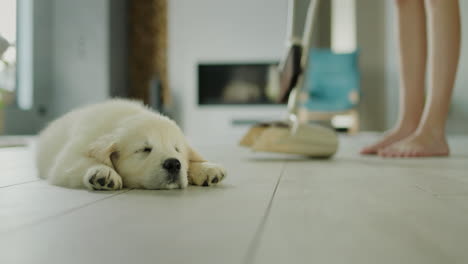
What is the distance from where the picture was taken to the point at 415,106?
2068 millimetres

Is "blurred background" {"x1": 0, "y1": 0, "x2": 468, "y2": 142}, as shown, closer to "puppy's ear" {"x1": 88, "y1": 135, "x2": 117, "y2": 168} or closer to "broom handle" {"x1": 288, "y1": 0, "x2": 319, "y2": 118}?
"broom handle" {"x1": 288, "y1": 0, "x2": 319, "y2": 118}

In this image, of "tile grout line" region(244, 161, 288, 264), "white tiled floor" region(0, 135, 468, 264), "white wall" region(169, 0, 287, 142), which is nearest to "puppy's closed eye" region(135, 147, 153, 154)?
"white tiled floor" region(0, 135, 468, 264)

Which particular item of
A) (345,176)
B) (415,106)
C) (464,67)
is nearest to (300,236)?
(345,176)

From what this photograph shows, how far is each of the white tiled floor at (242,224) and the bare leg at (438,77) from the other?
854 millimetres

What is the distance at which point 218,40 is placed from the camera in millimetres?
6930

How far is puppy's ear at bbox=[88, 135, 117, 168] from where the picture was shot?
950 mm

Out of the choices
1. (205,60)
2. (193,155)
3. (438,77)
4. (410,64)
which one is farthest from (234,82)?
(193,155)

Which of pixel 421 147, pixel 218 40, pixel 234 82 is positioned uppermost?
pixel 218 40

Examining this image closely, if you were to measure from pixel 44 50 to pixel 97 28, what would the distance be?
86 centimetres

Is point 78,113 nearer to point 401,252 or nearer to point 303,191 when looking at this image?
point 303,191

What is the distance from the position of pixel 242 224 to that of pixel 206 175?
451mm

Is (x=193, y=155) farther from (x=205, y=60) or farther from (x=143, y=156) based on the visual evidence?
(x=205, y=60)

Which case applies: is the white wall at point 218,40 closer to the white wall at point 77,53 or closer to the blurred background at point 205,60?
the blurred background at point 205,60

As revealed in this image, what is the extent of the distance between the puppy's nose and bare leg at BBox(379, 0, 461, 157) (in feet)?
4.06
